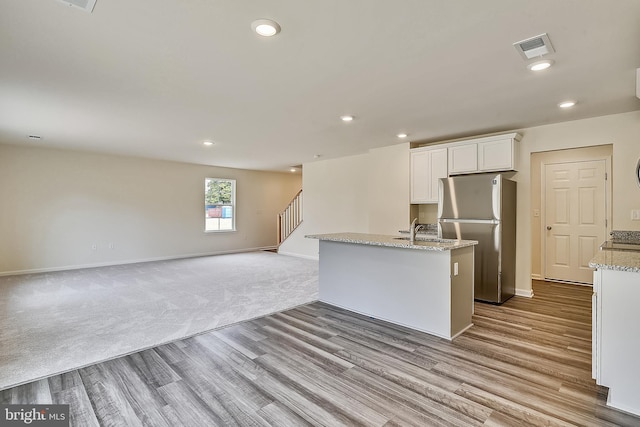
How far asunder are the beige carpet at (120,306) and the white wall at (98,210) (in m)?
0.59

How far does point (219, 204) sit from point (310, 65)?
7234 mm

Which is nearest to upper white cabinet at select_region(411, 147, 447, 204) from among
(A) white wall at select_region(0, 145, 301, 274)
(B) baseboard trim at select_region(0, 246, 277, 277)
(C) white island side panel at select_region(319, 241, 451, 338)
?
(C) white island side panel at select_region(319, 241, 451, 338)

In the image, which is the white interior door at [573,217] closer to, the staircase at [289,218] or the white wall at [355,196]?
the white wall at [355,196]

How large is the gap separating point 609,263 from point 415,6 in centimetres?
210

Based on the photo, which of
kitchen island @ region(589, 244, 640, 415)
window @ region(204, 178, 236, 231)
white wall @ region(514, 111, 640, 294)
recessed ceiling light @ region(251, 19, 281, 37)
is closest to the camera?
kitchen island @ region(589, 244, 640, 415)

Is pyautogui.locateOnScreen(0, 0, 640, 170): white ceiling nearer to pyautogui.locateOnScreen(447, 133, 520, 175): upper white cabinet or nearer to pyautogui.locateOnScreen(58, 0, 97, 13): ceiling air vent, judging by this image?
pyautogui.locateOnScreen(58, 0, 97, 13): ceiling air vent

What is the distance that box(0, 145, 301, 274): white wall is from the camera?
243 inches

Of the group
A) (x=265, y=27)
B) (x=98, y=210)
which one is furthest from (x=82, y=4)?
(x=98, y=210)

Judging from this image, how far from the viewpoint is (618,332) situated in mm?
2035

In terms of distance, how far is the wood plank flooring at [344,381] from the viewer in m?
1.92

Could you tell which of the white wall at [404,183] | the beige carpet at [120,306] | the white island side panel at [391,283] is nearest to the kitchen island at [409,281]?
the white island side panel at [391,283]

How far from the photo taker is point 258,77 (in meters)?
2.95

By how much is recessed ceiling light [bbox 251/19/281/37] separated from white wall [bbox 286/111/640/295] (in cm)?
400

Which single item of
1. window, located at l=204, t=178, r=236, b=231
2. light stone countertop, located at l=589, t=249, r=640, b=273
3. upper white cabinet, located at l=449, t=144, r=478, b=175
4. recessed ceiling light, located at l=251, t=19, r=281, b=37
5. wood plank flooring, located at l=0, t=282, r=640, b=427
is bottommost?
wood plank flooring, located at l=0, t=282, r=640, b=427
